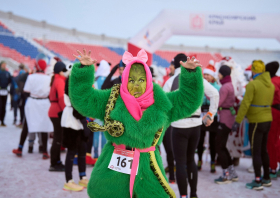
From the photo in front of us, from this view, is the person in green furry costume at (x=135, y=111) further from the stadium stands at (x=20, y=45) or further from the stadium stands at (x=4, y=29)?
the stadium stands at (x=4, y=29)

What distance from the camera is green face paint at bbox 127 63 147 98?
6.21ft

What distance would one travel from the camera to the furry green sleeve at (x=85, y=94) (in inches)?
74.0

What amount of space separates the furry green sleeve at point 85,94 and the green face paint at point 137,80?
22cm

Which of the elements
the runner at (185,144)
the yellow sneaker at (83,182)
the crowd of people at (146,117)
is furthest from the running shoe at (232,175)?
the yellow sneaker at (83,182)

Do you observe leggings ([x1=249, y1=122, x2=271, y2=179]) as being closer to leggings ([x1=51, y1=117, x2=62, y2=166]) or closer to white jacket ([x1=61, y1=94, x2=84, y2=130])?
white jacket ([x1=61, y1=94, x2=84, y2=130])

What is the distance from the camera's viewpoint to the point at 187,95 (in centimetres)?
195

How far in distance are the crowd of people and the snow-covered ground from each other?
152mm

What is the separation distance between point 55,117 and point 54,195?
4.11ft

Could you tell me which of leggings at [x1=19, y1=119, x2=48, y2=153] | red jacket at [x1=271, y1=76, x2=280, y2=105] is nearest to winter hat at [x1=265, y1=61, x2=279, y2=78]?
red jacket at [x1=271, y1=76, x2=280, y2=105]

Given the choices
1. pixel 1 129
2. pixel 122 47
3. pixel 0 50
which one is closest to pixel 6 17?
pixel 0 50

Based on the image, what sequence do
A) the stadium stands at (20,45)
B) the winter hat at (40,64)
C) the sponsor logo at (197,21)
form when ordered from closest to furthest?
the winter hat at (40,64), the sponsor logo at (197,21), the stadium stands at (20,45)

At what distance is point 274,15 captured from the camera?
8.12m

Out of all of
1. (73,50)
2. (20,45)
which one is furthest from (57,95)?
(73,50)

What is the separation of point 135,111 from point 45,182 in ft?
7.92
